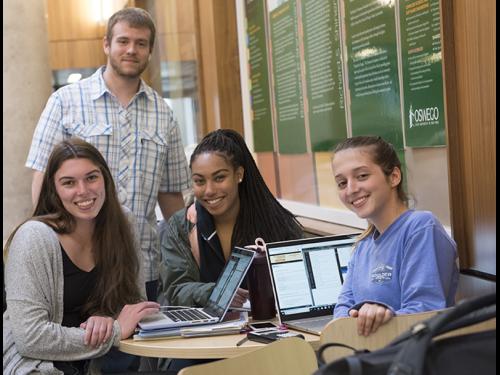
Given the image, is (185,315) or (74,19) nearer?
Result: (185,315)

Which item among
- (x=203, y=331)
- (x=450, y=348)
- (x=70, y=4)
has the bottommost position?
(x=203, y=331)

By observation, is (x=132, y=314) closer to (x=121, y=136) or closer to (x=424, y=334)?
(x=121, y=136)

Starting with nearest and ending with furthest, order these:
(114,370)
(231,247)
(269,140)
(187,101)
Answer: (114,370) → (231,247) → (269,140) → (187,101)

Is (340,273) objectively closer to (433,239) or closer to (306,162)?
(433,239)

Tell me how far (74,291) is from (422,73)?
146 cm

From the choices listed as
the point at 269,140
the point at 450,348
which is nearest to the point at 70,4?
the point at 269,140

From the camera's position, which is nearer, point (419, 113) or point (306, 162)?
point (419, 113)

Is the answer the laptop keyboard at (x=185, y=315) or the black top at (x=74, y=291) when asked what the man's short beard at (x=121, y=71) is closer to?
the black top at (x=74, y=291)

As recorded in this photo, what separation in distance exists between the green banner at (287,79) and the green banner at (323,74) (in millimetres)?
161

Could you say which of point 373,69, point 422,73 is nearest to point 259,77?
point 373,69

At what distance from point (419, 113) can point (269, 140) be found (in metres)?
2.06

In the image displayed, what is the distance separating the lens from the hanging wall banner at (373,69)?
3.35 metres

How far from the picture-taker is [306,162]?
4.59 m

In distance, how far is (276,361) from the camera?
2.06 m
